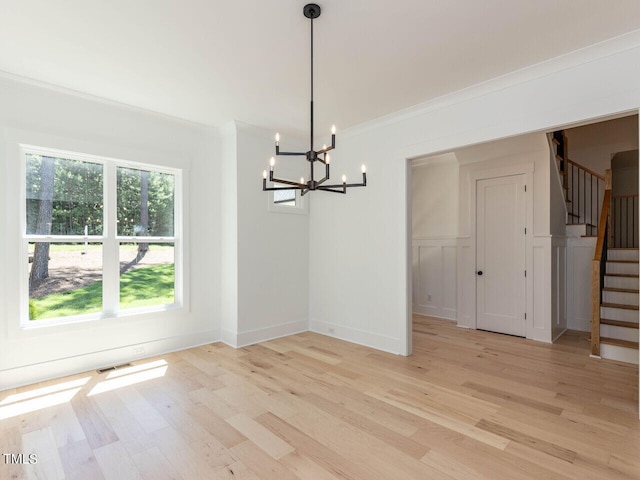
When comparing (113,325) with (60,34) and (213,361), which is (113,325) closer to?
(213,361)

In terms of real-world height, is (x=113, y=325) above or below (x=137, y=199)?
below

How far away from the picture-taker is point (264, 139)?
15.1 feet

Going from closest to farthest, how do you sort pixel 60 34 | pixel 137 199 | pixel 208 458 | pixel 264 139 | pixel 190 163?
1. pixel 208 458
2. pixel 60 34
3. pixel 137 199
4. pixel 190 163
5. pixel 264 139

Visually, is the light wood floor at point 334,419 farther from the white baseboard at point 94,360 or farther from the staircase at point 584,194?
the staircase at point 584,194

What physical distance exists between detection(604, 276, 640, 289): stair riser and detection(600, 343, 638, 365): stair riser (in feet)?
3.72

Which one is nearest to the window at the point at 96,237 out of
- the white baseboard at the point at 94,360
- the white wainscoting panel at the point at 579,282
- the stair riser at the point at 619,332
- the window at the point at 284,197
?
the white baseboard at the point at 94,360

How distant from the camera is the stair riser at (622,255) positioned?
4.69m

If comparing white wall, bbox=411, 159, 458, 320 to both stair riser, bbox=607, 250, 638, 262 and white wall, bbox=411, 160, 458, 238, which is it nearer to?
white wall, bbox=411, 160, 458, 238

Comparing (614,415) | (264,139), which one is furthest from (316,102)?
(614,415)

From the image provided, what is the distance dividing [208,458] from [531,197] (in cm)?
490

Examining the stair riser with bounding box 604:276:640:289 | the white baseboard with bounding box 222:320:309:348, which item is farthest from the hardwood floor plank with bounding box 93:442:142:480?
the stair riser with bounding box 604:276:640:289

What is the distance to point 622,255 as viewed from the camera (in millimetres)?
4777

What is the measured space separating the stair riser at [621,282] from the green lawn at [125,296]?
5.81 meters

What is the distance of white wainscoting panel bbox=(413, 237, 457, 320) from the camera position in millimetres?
5828
